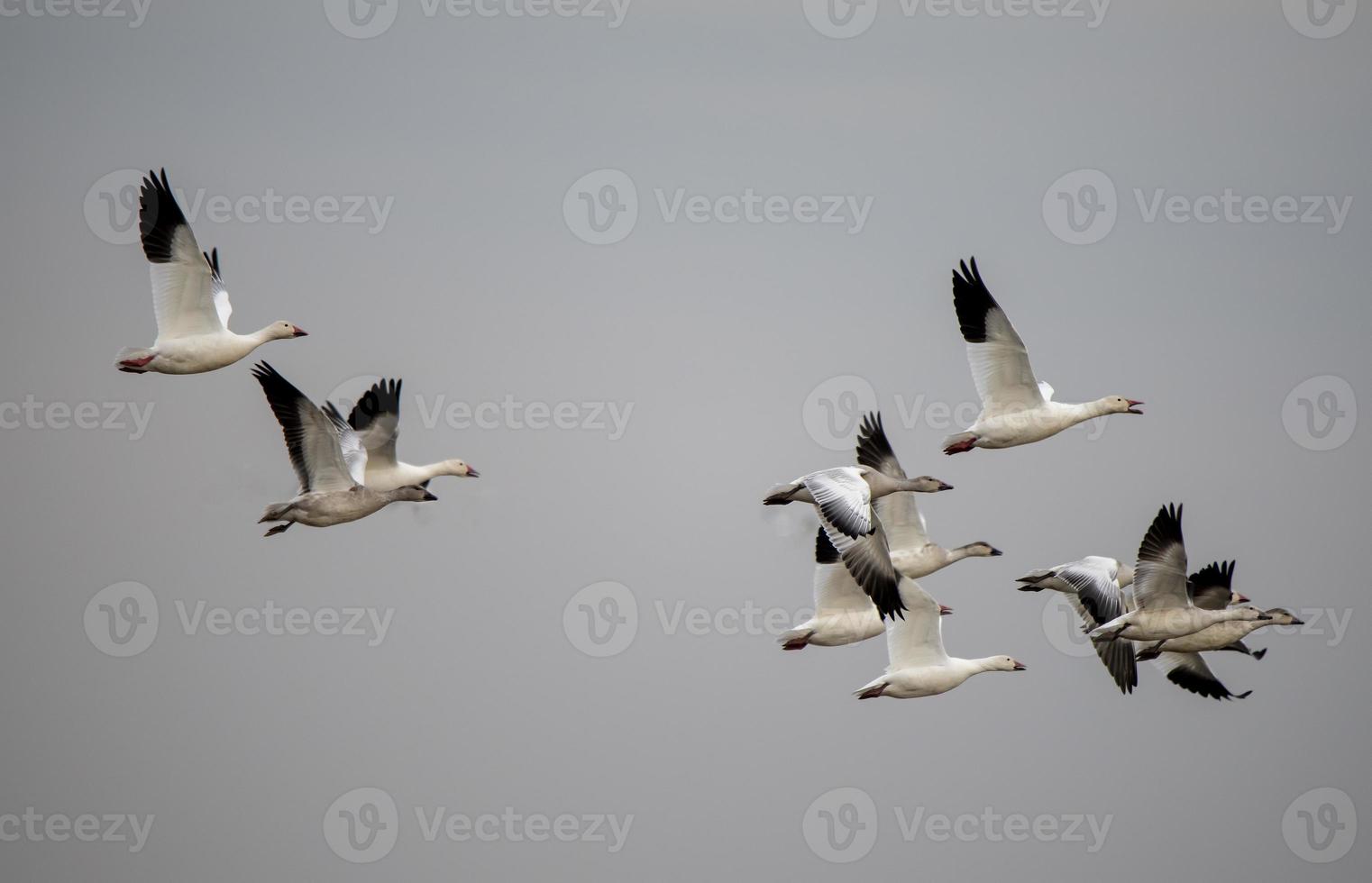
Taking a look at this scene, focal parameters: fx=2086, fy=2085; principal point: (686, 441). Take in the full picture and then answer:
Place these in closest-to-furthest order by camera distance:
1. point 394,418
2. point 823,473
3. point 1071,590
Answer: point 823,473 < point 1071,590 < point 394,418

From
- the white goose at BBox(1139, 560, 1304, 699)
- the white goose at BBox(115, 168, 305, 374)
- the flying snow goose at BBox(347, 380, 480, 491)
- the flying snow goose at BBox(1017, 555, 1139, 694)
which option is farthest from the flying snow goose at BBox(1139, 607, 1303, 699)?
the white goose at BBox(115, 168, 305, 374)

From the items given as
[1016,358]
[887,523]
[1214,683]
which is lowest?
[1214,683]

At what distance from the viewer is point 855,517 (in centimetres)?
2153

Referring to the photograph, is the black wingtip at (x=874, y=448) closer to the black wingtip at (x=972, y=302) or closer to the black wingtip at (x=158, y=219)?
the black wingtip at (x=972, y=302)

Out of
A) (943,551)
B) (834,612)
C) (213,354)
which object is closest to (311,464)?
(213,354)

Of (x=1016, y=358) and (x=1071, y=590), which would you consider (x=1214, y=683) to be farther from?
(x=1016, y=358)

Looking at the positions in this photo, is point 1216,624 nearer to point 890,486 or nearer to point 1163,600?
point 1163,600

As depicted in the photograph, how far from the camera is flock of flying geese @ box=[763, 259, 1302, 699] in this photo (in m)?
22.4

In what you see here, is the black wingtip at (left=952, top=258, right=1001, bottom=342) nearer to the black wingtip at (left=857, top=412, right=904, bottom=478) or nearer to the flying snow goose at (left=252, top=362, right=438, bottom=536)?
the black wingtip at (left=857, top=412, right=904, bottom=478)

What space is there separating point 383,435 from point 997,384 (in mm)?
7470

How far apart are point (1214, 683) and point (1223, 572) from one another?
7.02 feet

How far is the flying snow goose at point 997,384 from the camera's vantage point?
2280 centimetres

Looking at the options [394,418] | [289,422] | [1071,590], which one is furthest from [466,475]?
[1071,590]

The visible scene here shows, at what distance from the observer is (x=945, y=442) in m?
23.2
